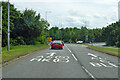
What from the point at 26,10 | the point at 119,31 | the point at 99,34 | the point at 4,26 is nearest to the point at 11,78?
the point at 4,26

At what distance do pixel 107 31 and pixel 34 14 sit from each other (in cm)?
4020

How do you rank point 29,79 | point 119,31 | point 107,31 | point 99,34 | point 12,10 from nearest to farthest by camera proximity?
point 29,79 → point 12,10 → point 119,31 → point 107,31 → point 99,34

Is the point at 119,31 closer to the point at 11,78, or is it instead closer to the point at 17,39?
the point at 17,39

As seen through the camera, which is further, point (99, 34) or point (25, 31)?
point (99, 34)

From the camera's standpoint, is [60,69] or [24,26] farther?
[24,26]

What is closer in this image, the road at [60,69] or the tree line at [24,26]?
the road at [60,69]

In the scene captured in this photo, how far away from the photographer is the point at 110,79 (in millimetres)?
7652

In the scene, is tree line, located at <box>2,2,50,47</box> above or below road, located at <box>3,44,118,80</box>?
above

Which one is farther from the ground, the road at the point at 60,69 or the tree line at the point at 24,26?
the tree line at the point at 24,26

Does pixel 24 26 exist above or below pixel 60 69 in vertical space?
above

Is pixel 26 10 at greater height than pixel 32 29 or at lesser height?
greater

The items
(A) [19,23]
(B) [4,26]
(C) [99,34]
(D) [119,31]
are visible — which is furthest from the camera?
(C) [99,34]

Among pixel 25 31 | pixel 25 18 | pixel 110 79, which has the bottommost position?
pixel 110 79

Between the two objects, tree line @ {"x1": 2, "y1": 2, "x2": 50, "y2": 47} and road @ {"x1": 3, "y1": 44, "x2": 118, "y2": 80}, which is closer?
road @ {"x1": 3, "y1": 44, "x2": 118, "y2": 80}
